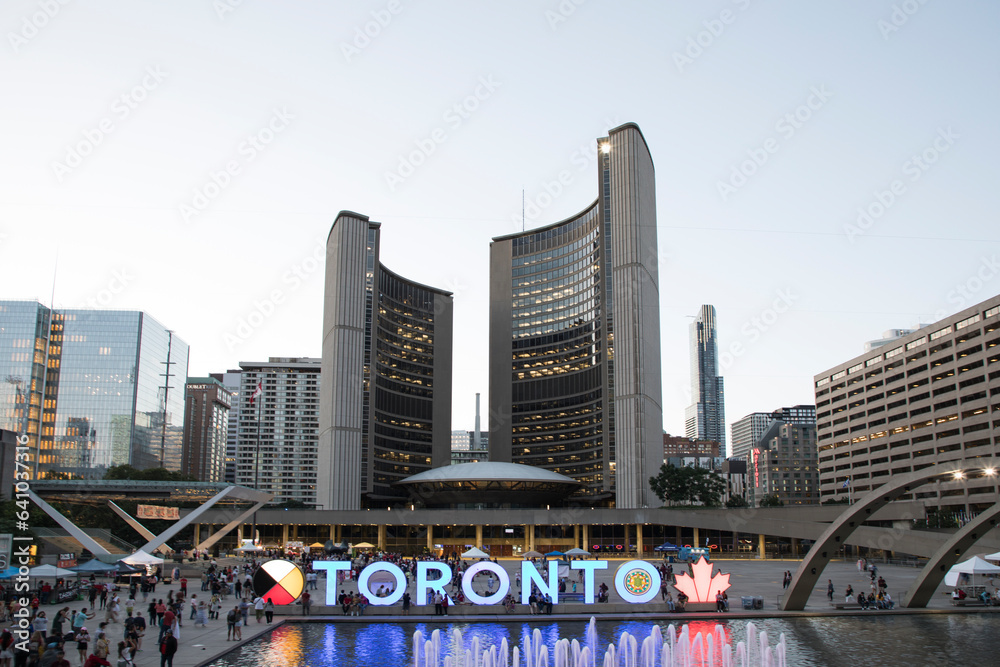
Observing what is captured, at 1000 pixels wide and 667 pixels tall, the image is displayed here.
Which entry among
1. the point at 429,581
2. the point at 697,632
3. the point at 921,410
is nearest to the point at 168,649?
the point at 429,581

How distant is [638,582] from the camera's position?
3706cm

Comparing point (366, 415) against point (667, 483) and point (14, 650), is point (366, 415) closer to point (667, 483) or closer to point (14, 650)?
point (667, 483)

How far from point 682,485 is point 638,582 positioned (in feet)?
251

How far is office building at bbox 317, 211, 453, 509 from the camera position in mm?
127625

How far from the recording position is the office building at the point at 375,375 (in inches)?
5025

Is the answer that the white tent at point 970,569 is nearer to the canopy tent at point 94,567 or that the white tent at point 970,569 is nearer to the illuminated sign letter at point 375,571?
the illuminated sign letter at point 375,571

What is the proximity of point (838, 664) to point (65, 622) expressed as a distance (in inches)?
1100

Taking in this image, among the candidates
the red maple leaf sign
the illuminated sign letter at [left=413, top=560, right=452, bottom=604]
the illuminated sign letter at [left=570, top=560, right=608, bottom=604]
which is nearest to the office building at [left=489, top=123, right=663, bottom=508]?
the red maple leaf sign

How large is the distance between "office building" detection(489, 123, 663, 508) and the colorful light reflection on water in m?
80.7

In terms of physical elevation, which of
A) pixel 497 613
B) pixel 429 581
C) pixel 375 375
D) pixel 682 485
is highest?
pixel 375 375

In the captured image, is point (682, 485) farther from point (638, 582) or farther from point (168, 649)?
point (168, 649)

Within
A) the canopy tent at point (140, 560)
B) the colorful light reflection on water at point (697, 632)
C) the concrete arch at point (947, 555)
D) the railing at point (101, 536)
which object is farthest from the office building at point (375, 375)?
the concrete arch at point (947, 555)

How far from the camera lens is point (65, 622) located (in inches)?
1180

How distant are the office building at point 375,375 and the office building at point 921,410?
7584 centimetres
